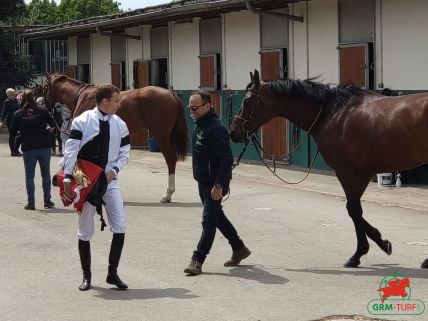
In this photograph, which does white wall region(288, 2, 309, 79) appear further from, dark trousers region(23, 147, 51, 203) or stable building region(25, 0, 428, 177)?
dark trousers region(23, 147, 51, 203)

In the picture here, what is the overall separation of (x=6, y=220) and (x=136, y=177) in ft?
19.5

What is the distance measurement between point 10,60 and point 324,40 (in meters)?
22.1

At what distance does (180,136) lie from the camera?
1462 centimetres

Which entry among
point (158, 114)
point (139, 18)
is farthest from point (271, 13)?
point (139, 18)

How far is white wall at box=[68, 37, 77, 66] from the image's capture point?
3048cm

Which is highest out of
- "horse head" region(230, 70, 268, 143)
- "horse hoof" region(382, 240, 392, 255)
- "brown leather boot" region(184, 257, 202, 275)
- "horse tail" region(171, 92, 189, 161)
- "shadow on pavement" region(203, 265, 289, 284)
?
"horse head" region(230, 70, 268, 143)

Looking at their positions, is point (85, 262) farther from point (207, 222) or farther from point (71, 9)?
point (71, 9)

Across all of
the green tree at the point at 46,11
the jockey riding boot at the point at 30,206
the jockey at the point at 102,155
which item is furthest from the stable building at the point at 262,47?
the green tree at the point at 46,11

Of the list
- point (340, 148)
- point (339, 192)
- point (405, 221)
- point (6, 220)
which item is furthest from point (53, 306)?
point (339, 192)

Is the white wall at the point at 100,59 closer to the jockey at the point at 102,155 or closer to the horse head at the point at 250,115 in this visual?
the horse head at the point at 250,115

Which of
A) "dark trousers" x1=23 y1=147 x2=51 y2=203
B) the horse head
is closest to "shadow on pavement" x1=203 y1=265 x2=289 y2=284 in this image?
the horse head

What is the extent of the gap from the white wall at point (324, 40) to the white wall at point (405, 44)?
1.49 metres

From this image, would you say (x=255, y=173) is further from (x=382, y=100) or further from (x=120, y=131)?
(x=120, y=131)

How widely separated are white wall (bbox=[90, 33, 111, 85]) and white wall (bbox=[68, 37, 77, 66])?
1.65 m
